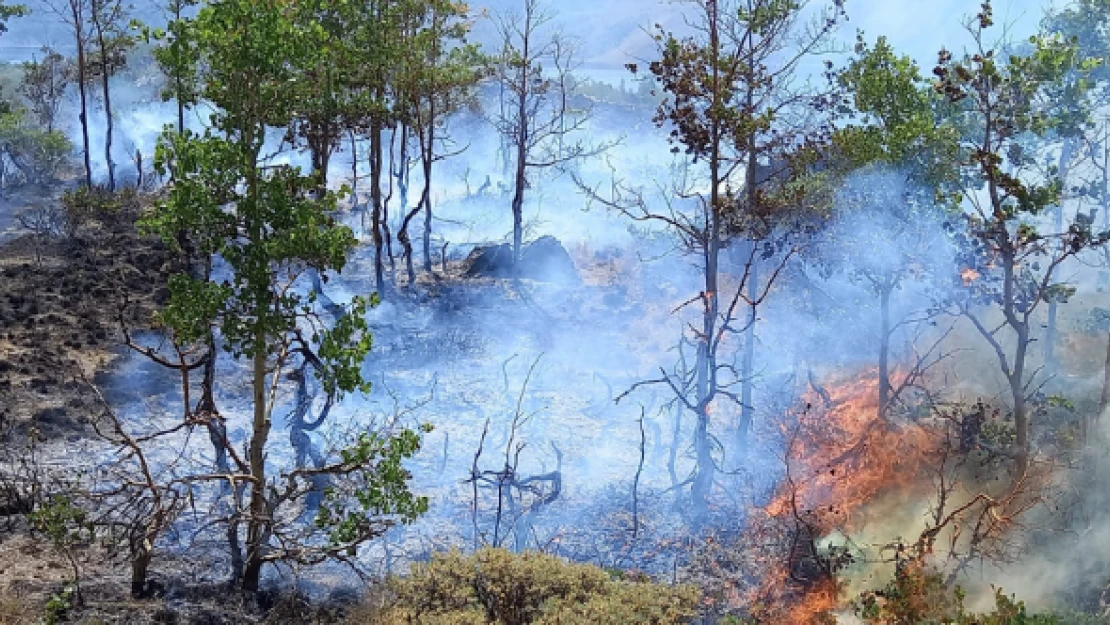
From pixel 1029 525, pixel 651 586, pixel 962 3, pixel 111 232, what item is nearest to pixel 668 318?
pixel 1029 525

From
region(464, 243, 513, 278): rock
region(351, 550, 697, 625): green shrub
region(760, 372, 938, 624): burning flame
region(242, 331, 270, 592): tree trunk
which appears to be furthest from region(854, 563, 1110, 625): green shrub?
region(464, 243, 513, 278): rock

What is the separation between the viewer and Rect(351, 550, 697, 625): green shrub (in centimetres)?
1022

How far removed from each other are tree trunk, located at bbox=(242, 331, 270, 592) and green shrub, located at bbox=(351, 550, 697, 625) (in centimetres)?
164

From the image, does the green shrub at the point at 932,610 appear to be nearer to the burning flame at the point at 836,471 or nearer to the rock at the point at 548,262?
the burning flame at the point at 836,471

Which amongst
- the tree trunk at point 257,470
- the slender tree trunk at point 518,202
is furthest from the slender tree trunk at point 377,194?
the tree trunk at point 257,470

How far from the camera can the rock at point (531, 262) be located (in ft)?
84.9

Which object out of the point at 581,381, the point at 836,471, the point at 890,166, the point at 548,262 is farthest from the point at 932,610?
the point at 548,262

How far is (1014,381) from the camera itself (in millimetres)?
14867

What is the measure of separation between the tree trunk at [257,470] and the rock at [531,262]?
14466 mm

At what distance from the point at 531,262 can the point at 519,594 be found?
16.1 m

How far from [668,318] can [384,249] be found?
8286 millimetres

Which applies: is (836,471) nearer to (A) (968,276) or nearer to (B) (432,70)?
(A) (968,276)

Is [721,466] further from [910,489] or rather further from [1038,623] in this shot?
[1038,623]

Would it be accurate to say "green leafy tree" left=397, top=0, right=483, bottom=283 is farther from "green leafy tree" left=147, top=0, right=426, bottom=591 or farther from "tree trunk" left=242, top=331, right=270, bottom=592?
"tree trunk" left=242, top=331, right=270, bottom=592
